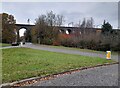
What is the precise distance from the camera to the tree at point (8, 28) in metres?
64.4

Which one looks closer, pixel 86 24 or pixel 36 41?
pixel 36 41

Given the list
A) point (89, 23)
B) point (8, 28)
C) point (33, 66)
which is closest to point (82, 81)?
point (33, 66)

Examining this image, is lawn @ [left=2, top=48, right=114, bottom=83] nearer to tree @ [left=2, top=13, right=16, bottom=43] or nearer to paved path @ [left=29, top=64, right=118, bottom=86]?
paved path @ [left=29, top=64, right=118, bottom=86]

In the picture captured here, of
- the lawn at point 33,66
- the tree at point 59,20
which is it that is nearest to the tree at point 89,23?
the tree at point 59,20

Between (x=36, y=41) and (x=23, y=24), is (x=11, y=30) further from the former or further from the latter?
(x=23, y=24)

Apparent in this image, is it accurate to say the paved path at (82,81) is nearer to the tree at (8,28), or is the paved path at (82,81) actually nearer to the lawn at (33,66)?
the lawn at (33,66)

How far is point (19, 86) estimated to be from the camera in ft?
25.3

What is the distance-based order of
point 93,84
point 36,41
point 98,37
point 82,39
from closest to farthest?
1. point 93,84
2. point 98,37
3. point 82,39
4. point 36,41

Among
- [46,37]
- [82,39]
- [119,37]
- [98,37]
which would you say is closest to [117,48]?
[119,37]

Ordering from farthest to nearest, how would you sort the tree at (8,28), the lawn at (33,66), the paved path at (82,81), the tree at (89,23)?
Result: the tree at (89,23)
the tree at (8,28)
the lawn at (33,66)
the paved path at (82,81)

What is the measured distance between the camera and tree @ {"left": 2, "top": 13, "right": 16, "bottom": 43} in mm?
64438

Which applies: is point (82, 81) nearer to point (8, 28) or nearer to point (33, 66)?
point (33, 66)

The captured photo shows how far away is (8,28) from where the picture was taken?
218 ft

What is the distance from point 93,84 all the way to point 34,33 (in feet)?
215
